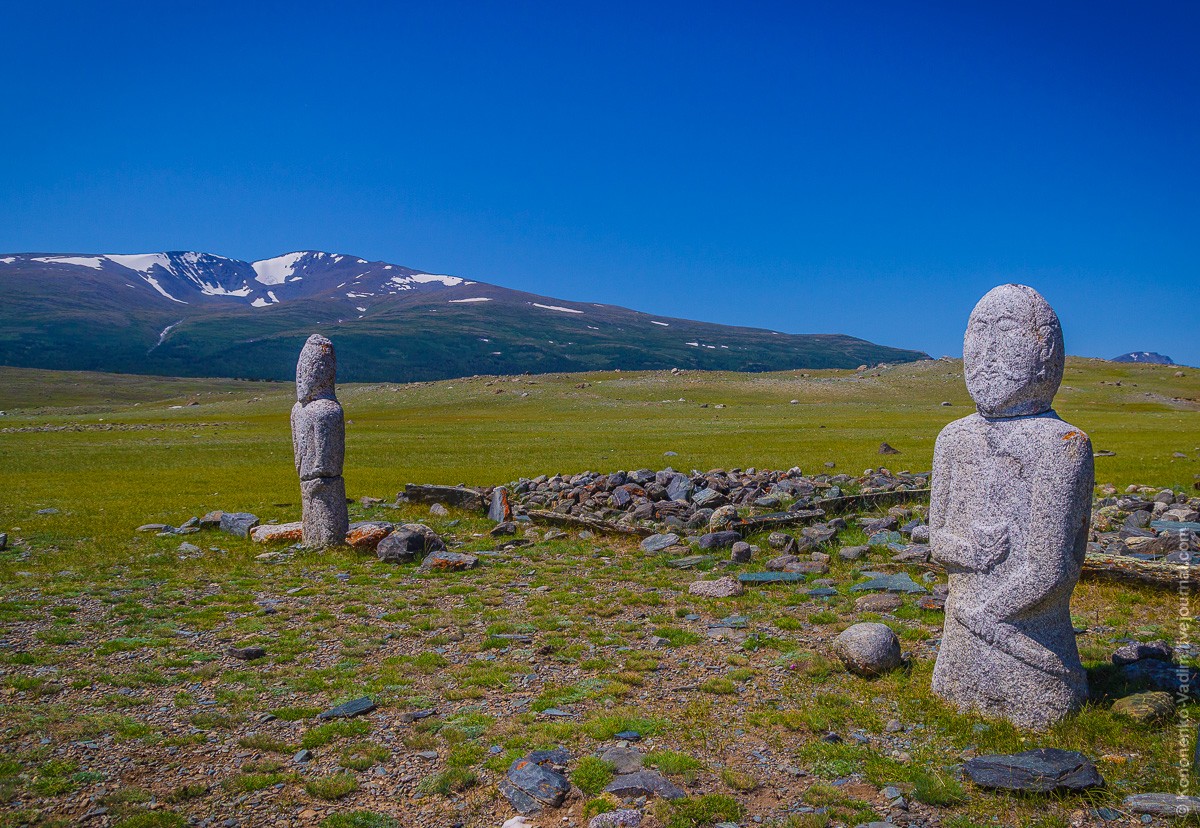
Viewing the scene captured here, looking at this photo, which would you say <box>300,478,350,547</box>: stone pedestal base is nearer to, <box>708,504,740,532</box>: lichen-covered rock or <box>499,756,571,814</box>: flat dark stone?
<box>708,504,740,532</box>: lichen-covered rock

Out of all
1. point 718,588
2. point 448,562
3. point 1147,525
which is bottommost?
point 448,562

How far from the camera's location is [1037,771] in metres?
6.24

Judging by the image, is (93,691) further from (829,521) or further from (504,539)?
(829,521)

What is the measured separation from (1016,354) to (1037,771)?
3.94 m

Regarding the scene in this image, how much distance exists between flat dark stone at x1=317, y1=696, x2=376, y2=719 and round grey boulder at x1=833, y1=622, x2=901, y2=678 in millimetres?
5680

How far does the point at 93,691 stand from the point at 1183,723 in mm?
11937

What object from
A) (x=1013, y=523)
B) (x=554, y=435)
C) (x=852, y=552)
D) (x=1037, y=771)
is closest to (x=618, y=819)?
(x=1037, y=771)

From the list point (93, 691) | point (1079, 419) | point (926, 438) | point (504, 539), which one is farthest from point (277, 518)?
point (1079, 419)

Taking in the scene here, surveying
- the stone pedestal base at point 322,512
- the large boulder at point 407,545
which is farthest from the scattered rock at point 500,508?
the stone pedestal base at point 322,512

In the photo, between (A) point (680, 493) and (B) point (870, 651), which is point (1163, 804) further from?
(A) point (680, 493)

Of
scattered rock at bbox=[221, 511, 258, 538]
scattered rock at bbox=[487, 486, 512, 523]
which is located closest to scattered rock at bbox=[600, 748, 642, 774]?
scattered rock at bbox=[487, 486, 512, 523]

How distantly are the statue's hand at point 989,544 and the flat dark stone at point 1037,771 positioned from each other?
1.77 meters

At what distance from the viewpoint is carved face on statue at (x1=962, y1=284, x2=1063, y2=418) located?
7.59 m

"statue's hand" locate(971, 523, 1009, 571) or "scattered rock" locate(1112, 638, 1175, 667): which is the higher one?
"statue's hand" locate(971, 523, 1009, 571)
